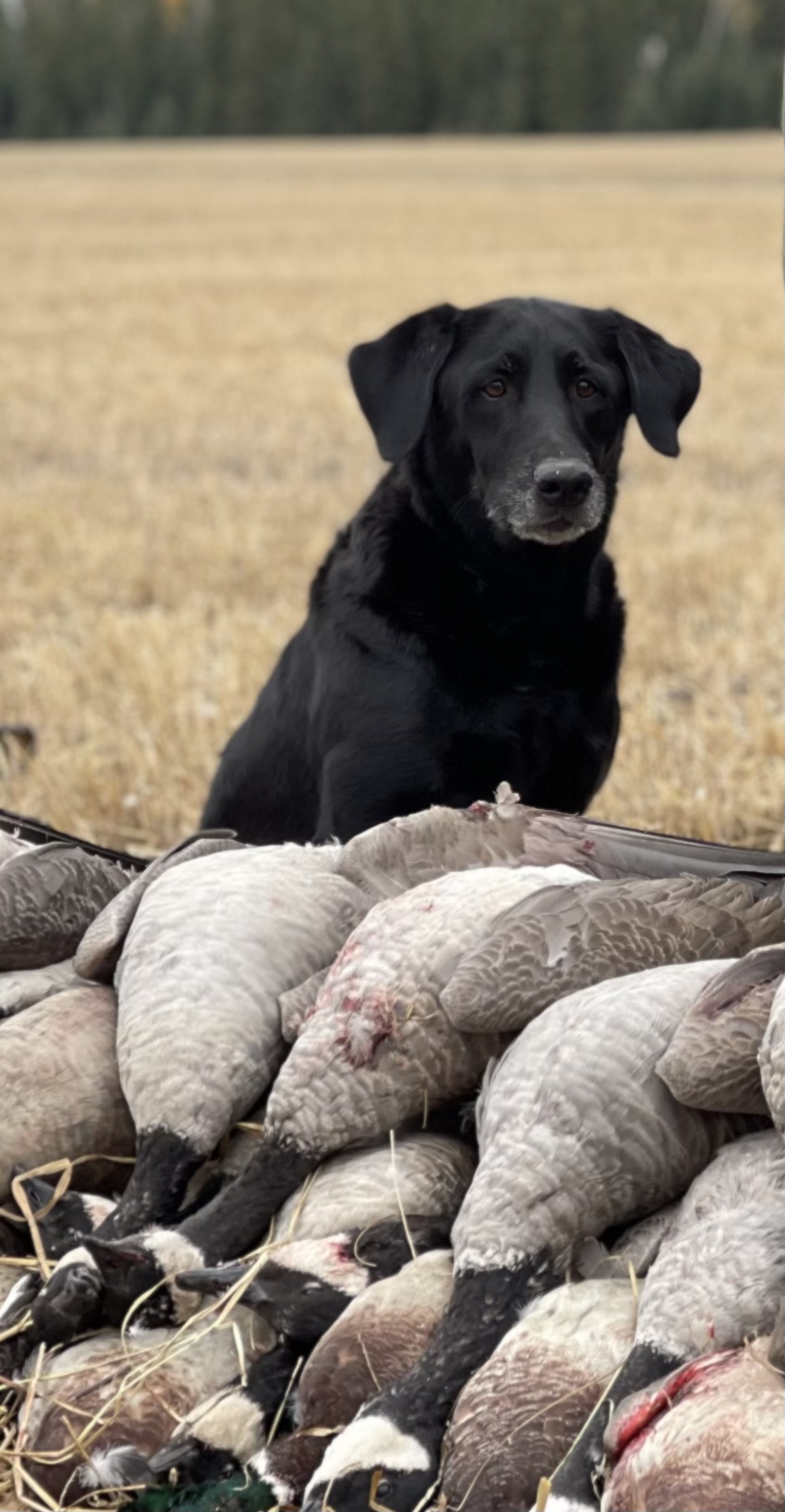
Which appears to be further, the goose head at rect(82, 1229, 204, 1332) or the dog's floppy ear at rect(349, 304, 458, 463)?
the dog's floppy ear at rect(349, 304, 458, 463)

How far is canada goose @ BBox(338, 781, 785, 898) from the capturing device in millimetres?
2291

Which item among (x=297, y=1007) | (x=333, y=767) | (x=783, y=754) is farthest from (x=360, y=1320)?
(x=783, y=754)

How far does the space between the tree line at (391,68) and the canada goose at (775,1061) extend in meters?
82.1

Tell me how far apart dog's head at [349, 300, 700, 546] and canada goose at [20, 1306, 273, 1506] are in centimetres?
213

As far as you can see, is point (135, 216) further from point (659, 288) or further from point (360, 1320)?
point (360, 1320)

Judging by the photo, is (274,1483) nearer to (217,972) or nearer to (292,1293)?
(292,1293)

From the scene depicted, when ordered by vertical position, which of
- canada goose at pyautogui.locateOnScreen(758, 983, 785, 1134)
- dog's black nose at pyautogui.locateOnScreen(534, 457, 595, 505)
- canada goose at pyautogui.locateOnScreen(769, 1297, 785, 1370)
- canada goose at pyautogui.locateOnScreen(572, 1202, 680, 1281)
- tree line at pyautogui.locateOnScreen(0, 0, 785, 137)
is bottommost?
canada goose at pyautogui.locateOnScreen(572, 1202, 680, 1281)

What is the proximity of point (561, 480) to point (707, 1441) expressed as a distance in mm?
2386

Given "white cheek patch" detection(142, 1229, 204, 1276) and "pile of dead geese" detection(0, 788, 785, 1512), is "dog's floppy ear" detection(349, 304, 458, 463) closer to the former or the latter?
"pile of dead geese" detection(0, 788, 785, 1512)

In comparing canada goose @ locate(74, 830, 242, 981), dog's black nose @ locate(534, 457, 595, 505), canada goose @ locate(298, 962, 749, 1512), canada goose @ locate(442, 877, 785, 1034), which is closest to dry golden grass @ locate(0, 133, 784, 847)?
dog's black nose @ locate(534, 457, 595, 505)

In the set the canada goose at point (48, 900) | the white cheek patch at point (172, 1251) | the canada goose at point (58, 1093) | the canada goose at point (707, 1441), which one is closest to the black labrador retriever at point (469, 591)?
the canada goose at point (48, 900)

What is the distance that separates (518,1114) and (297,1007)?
0.39 metres

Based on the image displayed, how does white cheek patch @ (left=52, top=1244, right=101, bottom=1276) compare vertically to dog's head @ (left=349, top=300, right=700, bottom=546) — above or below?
below

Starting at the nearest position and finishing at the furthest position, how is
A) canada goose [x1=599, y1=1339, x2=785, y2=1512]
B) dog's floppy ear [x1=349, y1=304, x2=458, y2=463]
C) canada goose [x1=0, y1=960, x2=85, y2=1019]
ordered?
canada goose [x1=599, y1=1339, x2=785, y2=1512], canada goose [x1=0, y1=960, x2=85, y2=1019], dog's floppy ear [x1=349, y1=304, x2=458, y2=463]
